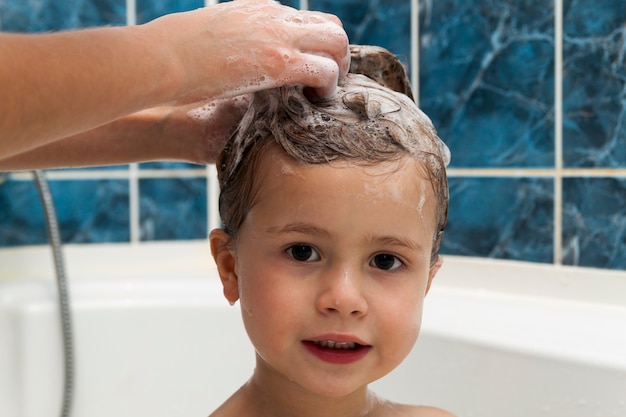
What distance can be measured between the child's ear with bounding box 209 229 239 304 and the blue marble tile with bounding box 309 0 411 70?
87cm

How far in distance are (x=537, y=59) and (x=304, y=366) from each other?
0.87 meters

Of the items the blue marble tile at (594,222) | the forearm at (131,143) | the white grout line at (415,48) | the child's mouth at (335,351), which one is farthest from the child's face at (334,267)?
the white grout line at (415,48)

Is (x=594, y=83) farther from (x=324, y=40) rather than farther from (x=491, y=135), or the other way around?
(x=324, y=40)

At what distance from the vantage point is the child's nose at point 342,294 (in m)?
0.74

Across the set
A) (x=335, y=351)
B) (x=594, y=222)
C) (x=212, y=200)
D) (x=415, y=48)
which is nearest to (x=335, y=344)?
(x=335, y=351)

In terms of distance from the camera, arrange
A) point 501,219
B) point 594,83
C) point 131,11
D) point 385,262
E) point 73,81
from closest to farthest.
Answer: point 73,81 → point 385,262 → point 594,83 → point 501,219 → point 131,11

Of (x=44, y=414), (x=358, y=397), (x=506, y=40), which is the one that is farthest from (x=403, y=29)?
(x=44, y=414)

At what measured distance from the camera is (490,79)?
4.86 ft

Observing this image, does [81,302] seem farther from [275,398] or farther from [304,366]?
[304,366]

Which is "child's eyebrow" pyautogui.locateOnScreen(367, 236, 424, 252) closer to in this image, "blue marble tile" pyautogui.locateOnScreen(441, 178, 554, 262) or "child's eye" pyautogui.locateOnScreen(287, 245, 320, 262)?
"child's eye" pyautogui.locateOnScreen(287, 245, 320, 262)

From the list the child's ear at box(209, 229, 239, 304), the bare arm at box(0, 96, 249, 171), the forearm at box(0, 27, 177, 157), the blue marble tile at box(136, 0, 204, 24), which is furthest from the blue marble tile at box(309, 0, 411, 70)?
the forearm at box(0, 27, 177, 157)

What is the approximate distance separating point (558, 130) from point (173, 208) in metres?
0.91

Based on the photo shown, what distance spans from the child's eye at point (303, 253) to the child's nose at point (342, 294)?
0.03m

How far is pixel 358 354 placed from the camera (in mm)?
788
